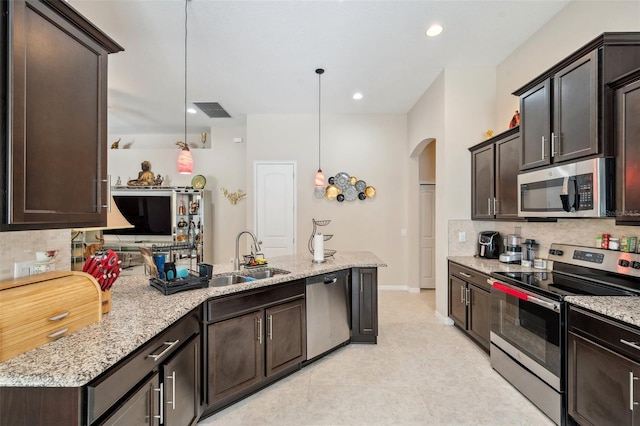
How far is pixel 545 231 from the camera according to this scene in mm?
3088

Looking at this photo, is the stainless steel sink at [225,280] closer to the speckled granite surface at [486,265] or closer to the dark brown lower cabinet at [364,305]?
the dark brown lower cabinet at [364,305]

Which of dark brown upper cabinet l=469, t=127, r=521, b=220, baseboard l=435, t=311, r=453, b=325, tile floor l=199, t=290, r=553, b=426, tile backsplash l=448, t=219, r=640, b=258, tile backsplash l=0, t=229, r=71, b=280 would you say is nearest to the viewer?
tile backsplash l=0, t=229, r=71, b=280

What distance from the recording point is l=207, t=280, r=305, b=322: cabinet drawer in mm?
2102

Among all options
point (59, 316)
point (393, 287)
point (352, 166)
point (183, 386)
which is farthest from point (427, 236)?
point (59, 316)

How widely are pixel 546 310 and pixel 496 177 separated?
174cm

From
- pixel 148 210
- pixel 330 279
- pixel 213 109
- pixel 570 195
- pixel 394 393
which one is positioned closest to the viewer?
pixel 570 195

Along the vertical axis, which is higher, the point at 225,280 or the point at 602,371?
the point at 225,280

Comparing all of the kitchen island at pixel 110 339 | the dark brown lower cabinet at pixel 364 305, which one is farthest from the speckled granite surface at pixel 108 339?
the dark brown lower cabinet at pixel 364 305

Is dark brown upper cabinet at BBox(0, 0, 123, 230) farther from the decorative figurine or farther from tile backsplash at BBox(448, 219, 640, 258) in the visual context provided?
the decorative figurine

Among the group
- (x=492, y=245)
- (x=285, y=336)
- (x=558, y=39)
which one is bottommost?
(x=285, y=336)

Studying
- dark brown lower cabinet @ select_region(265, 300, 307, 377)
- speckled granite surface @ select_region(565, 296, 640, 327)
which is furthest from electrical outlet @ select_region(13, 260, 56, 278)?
speckled granite surface @ select_region(565, 296, 640, 327)

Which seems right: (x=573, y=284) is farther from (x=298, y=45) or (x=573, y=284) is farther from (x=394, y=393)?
(x=298, y=45)

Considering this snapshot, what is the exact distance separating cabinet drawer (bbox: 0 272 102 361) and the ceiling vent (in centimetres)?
439

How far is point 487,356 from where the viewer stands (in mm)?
3102
